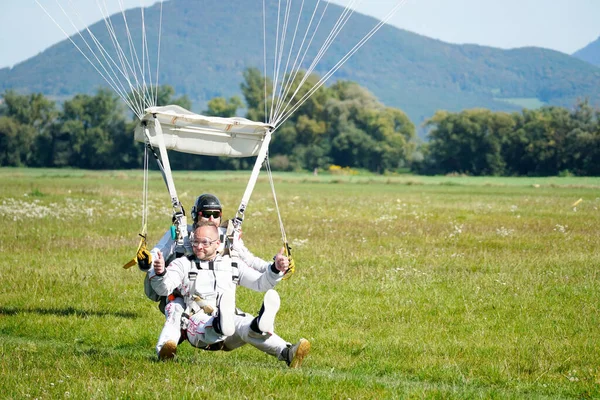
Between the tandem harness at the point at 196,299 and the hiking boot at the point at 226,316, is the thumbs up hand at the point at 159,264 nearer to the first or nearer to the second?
the tandem harness at the point at 196,299

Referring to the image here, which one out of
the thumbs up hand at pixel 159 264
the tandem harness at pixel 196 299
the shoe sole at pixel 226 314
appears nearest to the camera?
the shoe sole at pixel 226 314

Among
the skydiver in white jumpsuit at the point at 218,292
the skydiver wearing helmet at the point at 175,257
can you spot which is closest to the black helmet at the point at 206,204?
the skydiver wearing helmet at the point at 175,257

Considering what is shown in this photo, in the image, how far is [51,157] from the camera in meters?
100

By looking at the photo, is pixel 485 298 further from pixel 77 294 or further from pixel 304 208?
pixel 304 208

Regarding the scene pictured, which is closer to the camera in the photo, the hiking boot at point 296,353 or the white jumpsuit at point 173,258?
the hiking boot at point 296,353

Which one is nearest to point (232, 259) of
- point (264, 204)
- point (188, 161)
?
point (264, 204)

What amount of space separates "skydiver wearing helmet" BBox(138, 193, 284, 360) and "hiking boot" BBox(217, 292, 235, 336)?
565 millimetres

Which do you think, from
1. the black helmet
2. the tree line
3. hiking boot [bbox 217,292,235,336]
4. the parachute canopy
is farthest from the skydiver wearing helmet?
the tree line

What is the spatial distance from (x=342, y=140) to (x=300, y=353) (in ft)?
330

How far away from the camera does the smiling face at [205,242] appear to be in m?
8.32

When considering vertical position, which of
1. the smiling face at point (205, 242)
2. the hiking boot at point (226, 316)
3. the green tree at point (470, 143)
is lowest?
the hiking boot at point (226, 316)

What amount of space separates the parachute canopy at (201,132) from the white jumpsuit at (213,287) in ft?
5.53

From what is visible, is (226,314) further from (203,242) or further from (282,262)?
(203,242)

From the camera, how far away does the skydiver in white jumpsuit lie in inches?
308
